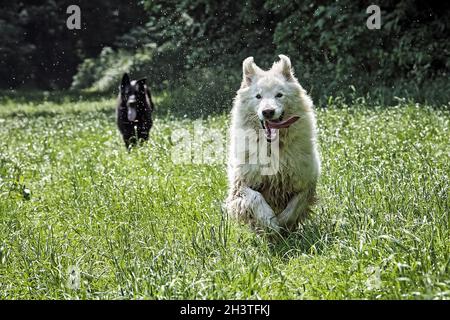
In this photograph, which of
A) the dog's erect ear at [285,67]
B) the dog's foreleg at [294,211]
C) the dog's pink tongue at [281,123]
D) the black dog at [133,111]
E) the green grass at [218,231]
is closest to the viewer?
the green grass at [218,231]

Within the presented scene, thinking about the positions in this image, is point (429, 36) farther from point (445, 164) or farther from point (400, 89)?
point (445, 164)

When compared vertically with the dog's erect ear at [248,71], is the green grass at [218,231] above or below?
below

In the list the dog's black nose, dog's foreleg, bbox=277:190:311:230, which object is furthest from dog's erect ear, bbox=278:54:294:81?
dog's foreleg, bbox=277:190:311:230

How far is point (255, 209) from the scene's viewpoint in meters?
4.45

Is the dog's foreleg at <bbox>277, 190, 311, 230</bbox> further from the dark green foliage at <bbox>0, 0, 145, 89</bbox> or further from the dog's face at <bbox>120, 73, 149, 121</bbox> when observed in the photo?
the dark green foliage at <bbox>0, 0, 145, 89</bbox>

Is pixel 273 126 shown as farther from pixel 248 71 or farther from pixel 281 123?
pixel 248 71

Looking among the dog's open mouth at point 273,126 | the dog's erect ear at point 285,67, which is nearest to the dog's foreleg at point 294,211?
the dog's open mouth at point 273,126

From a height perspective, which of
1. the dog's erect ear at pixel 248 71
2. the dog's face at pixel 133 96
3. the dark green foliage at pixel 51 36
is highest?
the dark green foliage at pixel 51 36

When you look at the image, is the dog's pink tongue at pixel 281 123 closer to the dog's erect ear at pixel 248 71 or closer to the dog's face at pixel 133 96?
the dog's erect ear at pixel 248 71

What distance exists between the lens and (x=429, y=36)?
1175cm

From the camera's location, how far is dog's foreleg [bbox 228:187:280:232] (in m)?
4.41

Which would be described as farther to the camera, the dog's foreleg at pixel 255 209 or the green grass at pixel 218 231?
the dog's foreleg at pixel 255 209

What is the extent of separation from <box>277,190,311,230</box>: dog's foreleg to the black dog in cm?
456

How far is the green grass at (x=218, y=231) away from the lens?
314 cm
